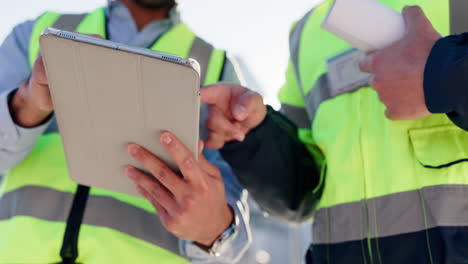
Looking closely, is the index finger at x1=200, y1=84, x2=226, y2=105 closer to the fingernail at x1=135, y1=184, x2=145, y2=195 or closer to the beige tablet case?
the beige tablet case

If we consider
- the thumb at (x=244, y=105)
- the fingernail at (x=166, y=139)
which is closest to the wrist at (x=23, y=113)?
the fingernail at (x=166, y=139)

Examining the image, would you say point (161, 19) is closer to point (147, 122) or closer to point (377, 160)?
point (147, 122)

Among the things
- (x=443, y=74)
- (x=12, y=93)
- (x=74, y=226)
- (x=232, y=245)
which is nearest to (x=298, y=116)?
(x=232, y=245)

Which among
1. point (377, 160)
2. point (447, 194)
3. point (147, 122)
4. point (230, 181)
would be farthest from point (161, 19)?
point (447, 194)

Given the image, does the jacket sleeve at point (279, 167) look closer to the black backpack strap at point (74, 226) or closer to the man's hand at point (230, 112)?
the man's hand at point (230, 112)

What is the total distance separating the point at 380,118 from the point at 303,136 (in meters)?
0.39

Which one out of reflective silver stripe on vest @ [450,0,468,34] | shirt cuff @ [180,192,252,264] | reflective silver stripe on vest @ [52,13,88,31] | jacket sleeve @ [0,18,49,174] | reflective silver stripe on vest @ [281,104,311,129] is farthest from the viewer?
reflective silver stripe on vest @ [52,13,88,31]

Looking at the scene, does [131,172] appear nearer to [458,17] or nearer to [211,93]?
[211,93]

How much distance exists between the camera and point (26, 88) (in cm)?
155

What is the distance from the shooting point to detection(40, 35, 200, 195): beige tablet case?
114 centimetres

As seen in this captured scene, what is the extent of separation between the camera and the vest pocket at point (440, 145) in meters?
1.29

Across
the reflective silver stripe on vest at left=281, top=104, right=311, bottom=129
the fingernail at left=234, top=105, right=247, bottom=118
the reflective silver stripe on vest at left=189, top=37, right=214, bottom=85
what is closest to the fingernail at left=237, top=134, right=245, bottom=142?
the fingernail at left=234, top=105, right=247, bottom=118

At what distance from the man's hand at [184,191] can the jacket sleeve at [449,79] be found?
652mm

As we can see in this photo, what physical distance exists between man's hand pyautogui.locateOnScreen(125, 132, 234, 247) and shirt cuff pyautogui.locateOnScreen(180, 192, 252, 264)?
82mm
